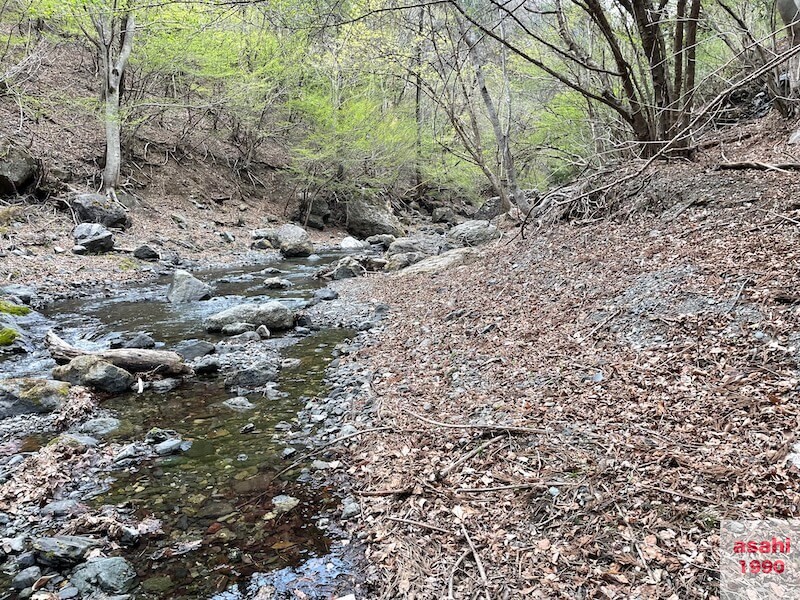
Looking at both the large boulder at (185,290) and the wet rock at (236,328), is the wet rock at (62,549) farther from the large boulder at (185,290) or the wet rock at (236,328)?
the large boulder at (185,290)

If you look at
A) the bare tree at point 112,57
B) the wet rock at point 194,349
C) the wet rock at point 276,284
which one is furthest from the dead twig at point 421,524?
the bare tree at point 112,57

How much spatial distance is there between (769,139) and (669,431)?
902 cm

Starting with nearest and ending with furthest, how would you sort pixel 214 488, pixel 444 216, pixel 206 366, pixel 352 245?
pixel 214 488, pixel 206 366, pixel 352 245, pixel 444 216

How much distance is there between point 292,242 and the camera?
63.0 ft

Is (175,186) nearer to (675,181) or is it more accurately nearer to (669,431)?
(675,181)

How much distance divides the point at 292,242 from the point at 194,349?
12.2m

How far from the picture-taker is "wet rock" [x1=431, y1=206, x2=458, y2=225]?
101 ft

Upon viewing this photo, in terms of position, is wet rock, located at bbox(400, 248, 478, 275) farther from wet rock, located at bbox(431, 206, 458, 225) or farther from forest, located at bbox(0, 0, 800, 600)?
wet rock, located at bbox(431, 206, 458, 225)

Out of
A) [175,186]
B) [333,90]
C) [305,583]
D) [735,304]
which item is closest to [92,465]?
[305,583]

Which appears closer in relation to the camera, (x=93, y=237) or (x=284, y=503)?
(x=284, y=503)

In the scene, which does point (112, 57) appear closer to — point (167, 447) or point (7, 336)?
point (7, 336)

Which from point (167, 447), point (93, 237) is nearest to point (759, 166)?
point (167, 447)

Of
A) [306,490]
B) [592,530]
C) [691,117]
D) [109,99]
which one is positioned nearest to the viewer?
[592,530]

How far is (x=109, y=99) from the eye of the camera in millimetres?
16281
